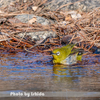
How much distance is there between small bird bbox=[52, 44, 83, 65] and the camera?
5449mm

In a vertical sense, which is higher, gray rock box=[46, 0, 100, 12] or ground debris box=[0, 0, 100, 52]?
gray rock box=[46, 0, 100, 12]

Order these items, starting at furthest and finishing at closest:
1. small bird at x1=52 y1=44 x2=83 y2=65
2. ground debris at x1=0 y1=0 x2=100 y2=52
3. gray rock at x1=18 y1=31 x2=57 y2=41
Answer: gray rock at x1=18 y1=31 x2=57 y2=41 → ground debris at x1=0 y1=0 x2=100 y2=52 → small bird at x1=52 y1=44 x2=83 y2=65

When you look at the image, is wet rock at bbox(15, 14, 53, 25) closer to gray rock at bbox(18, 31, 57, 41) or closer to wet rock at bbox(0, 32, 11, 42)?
gray rock at bbox(18, 31, 57, 41)

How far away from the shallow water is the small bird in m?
0.20

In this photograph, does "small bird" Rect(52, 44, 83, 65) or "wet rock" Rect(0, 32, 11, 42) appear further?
"wet rock" Rect(0, 32, 11, 42)

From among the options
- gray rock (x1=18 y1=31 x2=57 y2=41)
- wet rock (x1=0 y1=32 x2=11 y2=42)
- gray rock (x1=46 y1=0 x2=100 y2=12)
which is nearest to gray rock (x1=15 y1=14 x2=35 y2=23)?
gray rock (x1=18 y1=31 x2=57 y2=41)

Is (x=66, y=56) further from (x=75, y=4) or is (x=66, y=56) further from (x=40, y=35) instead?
(x=75, y=4)

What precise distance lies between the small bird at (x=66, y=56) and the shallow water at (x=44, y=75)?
7.9 inches

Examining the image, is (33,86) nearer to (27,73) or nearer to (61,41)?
(27,73)

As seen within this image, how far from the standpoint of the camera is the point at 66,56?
5.64 meters

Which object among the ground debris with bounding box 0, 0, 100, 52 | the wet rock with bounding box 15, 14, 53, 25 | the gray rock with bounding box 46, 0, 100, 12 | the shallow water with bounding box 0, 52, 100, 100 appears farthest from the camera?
the gray rock with bounding box 46, 0, 100, 12

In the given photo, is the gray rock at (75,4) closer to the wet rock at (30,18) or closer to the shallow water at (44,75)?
the wet rock at (30,18)

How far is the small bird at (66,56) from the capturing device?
545 centimetres

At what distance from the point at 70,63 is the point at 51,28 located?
3.03m
